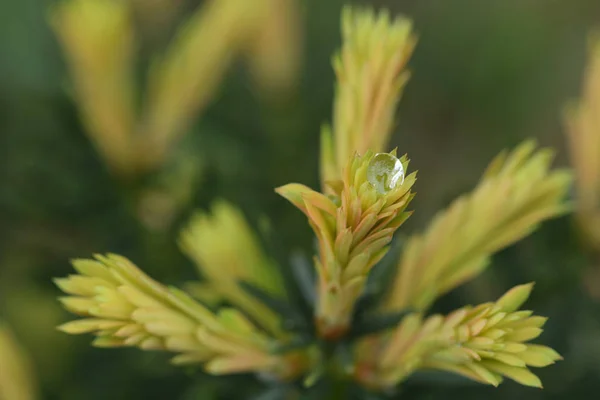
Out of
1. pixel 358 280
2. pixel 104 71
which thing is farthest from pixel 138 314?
pixel 104 71

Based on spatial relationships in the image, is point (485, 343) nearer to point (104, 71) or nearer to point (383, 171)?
point (383, 171)

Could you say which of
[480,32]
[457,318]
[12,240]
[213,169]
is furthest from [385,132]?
[480,32]

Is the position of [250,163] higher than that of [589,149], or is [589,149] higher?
[250,163]

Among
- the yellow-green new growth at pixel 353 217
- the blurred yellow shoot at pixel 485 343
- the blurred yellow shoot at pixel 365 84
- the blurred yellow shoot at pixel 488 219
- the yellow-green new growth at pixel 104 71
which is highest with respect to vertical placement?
→ the yellow-green new growth at pixel 104 71

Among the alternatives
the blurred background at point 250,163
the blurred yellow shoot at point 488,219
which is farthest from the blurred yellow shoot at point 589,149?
the blurred yellow shoot at point 488,219

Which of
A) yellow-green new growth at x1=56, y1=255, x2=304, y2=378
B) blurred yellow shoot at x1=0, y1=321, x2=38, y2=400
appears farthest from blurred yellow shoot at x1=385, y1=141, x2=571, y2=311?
blurred yellow shoot at x1=0, y1=321, x2=38, y2=400

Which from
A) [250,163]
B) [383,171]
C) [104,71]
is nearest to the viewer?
[383,171]

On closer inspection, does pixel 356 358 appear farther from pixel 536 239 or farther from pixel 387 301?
pixel 536 239

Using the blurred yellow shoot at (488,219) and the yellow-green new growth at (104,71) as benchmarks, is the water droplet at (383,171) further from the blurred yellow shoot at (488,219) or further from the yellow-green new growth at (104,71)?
the yellow-green new growth at (104,71)
